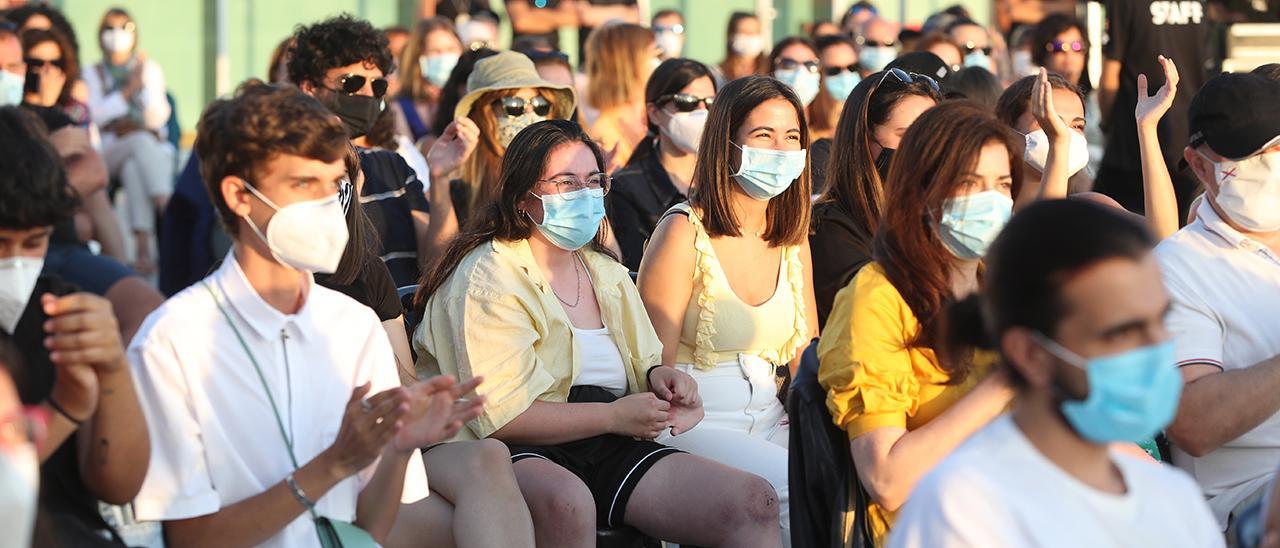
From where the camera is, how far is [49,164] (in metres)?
2.95

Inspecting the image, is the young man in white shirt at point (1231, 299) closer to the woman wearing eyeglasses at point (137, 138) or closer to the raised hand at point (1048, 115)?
the raised hand at point (1048, 115)

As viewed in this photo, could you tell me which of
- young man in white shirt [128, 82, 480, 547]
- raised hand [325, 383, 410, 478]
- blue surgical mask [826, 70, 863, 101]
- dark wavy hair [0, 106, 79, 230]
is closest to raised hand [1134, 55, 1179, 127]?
young man in white shirt [128, 82, 480, 547]

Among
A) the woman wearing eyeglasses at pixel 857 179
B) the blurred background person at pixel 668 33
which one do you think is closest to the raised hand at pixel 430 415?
the woman wearing eyeglasses at pixel 857 179

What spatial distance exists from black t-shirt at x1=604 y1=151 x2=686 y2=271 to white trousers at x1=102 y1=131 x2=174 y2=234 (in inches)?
176

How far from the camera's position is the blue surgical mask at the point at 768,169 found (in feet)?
16.3

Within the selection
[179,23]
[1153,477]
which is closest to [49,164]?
[1153,477]

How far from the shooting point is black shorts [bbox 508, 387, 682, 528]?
429 cm

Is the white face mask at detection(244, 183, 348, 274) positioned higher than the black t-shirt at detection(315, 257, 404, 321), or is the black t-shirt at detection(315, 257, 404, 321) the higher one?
the white face mask at detection(244, 183, 348, 274)

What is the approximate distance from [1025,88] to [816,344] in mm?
2082

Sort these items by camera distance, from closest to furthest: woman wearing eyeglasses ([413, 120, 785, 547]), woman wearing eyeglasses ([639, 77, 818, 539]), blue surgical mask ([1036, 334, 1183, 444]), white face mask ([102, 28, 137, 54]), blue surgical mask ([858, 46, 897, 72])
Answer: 1. blue surgical mask ([1036, 334, 1183, 444])
2. woman wearing eyeglasses ([413, 120, 785, 547])
3. woman wearing eyeglasses ([639, 77, 818, 539])
4. blue surgical mask ([858, 46, 897, 72])
5. white face mask ([102, 28, 137, 54])

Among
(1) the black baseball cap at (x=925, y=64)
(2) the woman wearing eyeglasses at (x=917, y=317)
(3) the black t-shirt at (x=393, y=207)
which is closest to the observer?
(2) the woman wearing eyeglasses at (x=917, y=317)

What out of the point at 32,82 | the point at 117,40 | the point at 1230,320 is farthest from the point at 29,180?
the point at 117,40

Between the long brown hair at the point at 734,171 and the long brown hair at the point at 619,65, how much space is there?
2898mm

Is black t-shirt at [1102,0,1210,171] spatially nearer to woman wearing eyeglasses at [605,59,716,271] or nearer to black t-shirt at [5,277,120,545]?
woman wearing eyeglasses at [605,59,716,271]
